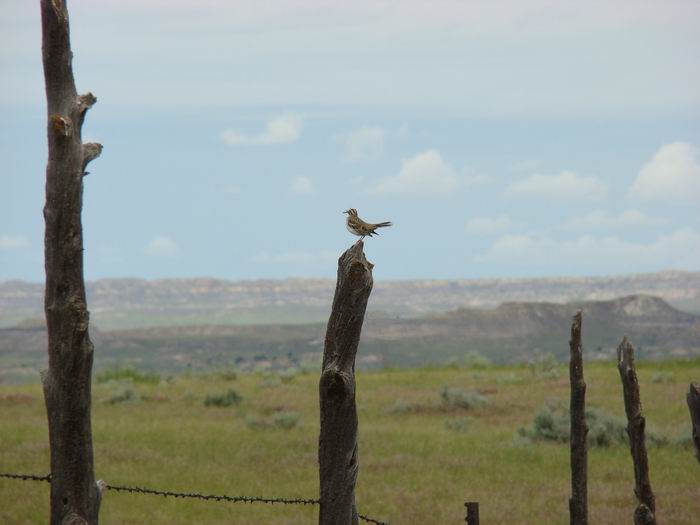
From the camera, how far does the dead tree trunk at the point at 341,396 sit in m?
7.80

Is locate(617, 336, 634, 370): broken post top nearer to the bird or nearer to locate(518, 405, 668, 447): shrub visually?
the bird

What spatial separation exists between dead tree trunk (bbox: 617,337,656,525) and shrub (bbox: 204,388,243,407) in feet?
68.3

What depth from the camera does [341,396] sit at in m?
7.79

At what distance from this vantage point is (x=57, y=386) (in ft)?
25.0

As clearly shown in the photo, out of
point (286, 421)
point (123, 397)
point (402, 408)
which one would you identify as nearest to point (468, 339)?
point (123, 397)

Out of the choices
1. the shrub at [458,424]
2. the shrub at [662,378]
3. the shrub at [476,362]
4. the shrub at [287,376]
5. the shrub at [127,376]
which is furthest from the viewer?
the shrub at [476,362]

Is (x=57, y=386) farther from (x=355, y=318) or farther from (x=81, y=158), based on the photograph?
(x=355, y=318)

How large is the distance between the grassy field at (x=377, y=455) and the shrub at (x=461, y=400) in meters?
0.18

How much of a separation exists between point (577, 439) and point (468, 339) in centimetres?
9245

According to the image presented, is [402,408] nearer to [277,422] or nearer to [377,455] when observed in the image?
[277,422]

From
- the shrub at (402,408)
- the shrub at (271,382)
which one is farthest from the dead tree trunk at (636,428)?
the shrub at (271,382)

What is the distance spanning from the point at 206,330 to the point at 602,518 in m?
137

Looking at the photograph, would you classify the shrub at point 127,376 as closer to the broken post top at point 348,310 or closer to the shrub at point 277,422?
the shrub at point 277,422

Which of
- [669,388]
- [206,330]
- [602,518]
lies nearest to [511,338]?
[206,330]
